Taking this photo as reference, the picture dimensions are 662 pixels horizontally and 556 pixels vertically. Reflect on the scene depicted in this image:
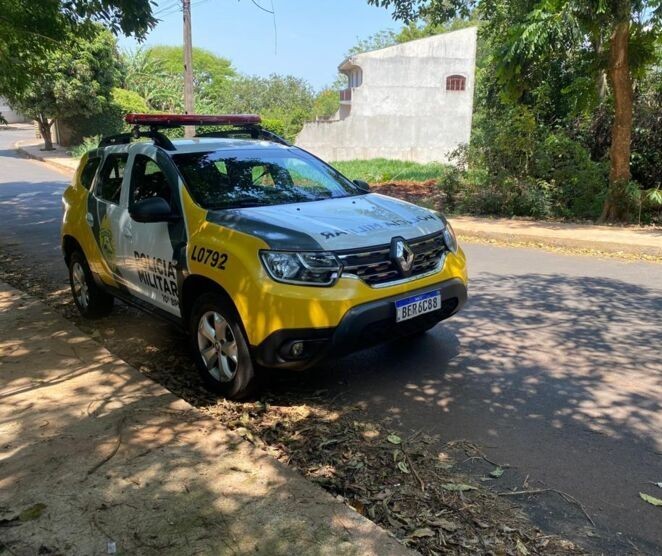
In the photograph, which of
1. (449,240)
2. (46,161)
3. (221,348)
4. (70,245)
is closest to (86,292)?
(70,245)

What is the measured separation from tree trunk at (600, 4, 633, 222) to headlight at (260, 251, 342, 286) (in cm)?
896

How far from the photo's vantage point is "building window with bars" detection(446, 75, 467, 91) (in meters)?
33.3

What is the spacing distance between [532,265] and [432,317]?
4718 millimetres

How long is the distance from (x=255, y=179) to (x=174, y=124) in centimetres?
111

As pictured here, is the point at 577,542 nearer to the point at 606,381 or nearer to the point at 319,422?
the point at 319,422

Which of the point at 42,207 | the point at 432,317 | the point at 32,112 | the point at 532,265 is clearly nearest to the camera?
the point at 432,317

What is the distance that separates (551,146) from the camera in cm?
1250

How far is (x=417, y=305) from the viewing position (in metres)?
4.13

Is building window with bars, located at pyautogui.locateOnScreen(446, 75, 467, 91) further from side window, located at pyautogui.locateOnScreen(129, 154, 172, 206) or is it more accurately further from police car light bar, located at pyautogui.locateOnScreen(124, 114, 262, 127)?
side window, located at pyautogui.locateOnScreen(129, 154, 172, 206)

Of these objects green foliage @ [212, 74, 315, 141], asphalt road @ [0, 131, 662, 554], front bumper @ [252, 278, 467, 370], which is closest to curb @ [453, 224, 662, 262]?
asphalt road @ [0, 131, 662, 554]

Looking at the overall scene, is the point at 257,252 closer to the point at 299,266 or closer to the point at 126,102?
the point at 299,266

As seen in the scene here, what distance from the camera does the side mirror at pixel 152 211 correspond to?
431 cm

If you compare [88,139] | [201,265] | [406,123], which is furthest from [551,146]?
[88,139]

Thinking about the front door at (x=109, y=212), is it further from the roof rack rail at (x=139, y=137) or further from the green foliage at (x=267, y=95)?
the green foliage at (x=267, y=95)
